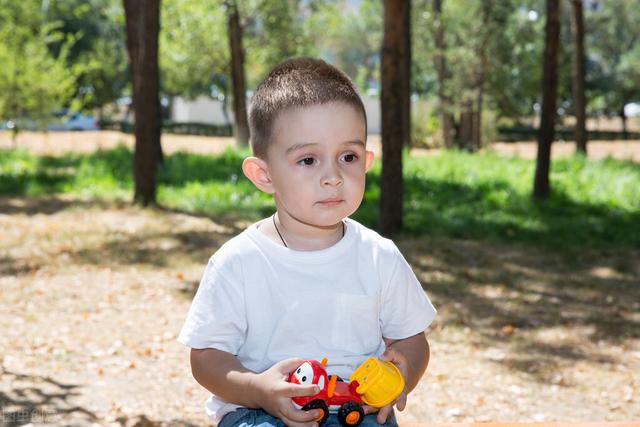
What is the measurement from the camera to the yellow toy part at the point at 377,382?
2.18m

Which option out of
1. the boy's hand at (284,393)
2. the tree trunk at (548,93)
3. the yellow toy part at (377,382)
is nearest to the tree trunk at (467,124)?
the tree trunk at (548,93)

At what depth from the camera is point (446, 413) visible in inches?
208

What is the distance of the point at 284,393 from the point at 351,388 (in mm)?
205

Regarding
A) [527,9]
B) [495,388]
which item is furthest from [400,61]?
[527,9]

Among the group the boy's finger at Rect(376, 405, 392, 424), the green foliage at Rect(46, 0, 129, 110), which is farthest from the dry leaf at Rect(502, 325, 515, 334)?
the green foliage at Rect(46, 0, 129, 110)

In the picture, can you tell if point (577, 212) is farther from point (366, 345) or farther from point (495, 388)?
point (366, 345)

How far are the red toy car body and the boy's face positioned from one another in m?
0.43

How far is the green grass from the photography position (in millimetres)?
10883

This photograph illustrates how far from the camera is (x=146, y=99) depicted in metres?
11.6

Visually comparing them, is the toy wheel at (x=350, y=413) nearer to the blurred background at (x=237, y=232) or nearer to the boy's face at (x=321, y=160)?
the boy's face at (x=321, y=160)

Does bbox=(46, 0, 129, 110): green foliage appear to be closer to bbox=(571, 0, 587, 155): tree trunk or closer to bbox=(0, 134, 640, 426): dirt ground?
bbox=(571, 0, 587, 155): tree trunk

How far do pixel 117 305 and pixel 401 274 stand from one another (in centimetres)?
545

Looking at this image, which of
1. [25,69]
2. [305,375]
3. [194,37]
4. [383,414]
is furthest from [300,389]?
[194,37]

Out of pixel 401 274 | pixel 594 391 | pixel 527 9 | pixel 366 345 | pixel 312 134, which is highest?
pixel 527 9
